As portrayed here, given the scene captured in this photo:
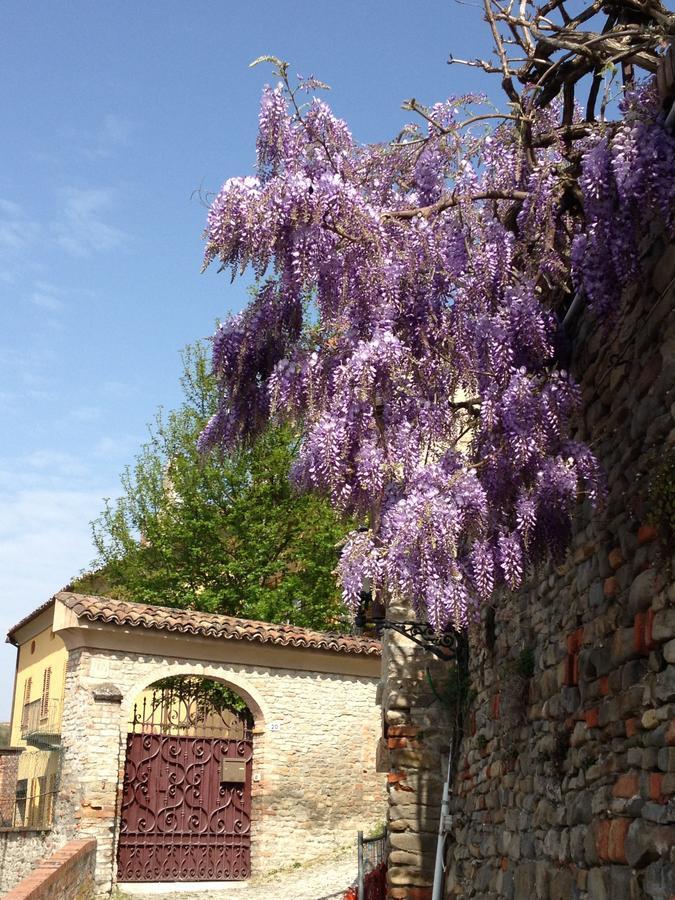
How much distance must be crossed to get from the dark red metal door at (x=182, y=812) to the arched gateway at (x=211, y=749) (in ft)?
0.05

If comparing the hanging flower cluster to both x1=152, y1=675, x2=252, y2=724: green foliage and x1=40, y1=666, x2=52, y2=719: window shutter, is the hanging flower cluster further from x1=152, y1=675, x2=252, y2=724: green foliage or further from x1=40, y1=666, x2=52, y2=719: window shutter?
x1=40, y1=666, x2=52, y2=719: window shutter

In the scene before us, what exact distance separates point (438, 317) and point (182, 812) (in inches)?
389

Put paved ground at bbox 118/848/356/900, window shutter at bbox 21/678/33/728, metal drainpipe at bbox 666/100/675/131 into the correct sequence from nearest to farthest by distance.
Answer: metal drainpipe at bbox 666/100/675/131
paved ground at bbox 118/848/356/900
window shutter at bbox 21/678/33/728

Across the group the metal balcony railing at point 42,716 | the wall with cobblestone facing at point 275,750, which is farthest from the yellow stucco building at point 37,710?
the wall with cobblestone facing at point 275,750

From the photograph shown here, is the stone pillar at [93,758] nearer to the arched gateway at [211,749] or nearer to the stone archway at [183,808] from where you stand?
the arched gateway at [211,749]

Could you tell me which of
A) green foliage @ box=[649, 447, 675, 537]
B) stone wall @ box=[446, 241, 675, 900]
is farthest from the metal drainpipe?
green foliage @ box=[649, 447, 675, 537]

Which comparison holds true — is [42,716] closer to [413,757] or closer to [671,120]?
[413,757]

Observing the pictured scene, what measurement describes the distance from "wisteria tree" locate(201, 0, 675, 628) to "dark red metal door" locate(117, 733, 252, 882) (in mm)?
8833

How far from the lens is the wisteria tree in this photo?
4.18 metres

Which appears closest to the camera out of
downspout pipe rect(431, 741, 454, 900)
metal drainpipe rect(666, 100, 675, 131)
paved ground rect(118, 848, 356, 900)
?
metal drainpipe rect(666, 100, 675, 131)

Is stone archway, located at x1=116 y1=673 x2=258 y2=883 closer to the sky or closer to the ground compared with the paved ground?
closer to the sky

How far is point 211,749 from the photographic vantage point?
13.2 metres

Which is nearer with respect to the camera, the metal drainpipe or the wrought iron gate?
the metal drainpipe

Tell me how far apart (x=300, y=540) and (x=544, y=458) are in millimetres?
15062
